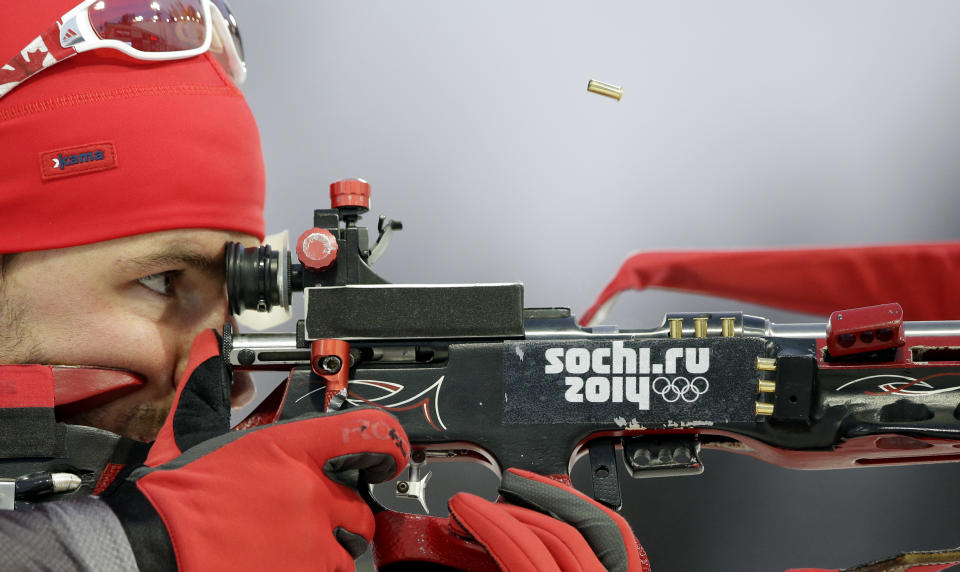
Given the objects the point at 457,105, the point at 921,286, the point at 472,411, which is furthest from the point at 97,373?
the point at 921,286

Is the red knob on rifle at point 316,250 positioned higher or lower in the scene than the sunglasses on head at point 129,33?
lower

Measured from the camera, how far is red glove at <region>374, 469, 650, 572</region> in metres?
0.68

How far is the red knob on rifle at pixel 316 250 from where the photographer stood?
772 mm

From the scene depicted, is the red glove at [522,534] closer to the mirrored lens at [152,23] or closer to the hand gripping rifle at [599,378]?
the hand gripping rifle at [599,378]

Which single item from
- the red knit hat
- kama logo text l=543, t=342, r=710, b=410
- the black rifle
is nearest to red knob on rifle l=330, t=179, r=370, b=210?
the black rifle

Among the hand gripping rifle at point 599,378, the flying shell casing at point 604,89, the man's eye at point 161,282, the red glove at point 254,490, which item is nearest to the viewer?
the red glove at point 254,490

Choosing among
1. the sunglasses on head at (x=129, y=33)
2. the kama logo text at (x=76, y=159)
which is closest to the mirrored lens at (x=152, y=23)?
the sunglasses on head at (x=129, y=33)

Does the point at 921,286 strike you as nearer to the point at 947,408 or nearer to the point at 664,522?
the point at 947,408

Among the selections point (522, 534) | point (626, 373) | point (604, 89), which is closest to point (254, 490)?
point (522, 534)

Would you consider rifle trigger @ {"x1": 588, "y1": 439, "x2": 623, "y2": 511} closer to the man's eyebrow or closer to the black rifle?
the black rifle

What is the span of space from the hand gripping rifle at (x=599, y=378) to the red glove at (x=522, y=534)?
0.13ft

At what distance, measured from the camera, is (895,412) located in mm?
747

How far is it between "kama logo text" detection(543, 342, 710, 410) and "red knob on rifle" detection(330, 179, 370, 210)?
0.24 metres

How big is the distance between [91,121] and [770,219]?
2.57 ft
